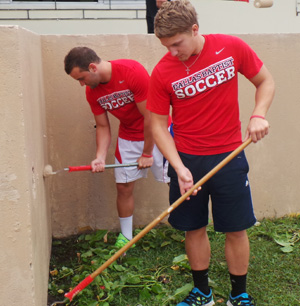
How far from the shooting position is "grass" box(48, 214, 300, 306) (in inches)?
121

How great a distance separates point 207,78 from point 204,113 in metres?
0.19

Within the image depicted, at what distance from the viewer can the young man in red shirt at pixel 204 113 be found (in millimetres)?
2516

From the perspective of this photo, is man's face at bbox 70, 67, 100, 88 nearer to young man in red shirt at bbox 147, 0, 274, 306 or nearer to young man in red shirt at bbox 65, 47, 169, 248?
young man in red shirt at bbox 65, 47, 169, 248

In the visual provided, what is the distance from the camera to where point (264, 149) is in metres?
4.22

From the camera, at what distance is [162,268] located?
11.5ft

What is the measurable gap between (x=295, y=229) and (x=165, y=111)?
1.97m

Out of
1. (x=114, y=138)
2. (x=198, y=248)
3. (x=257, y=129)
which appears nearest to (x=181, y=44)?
(x=257, y=129)

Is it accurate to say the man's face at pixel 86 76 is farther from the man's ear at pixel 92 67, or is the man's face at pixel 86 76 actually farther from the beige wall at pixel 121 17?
the beige wall at pixel 121 17

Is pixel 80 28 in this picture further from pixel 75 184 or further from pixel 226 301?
pixel 226 301

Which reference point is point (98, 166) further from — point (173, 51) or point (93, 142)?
point (173, 51)

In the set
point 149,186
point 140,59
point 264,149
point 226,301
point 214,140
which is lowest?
point 226,301

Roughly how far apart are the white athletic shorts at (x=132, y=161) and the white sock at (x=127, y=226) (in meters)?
0.32

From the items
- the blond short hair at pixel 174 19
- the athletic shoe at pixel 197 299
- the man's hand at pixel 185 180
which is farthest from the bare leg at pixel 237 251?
the blond short hair at pixel 174 19

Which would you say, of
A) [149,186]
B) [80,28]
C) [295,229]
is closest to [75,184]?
[149,186]
